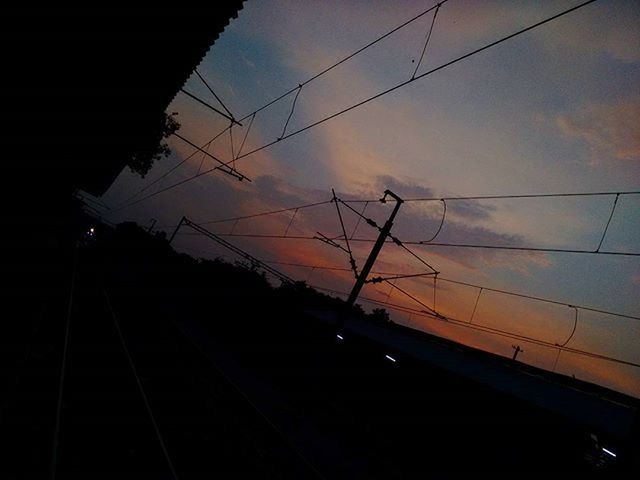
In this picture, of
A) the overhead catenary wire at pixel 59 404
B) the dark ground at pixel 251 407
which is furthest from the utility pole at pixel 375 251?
the overhead catenary wire at pixel 59 404

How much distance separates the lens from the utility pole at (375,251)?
41.9 ft

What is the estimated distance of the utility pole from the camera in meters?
12.8

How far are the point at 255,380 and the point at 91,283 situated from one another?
13604mm

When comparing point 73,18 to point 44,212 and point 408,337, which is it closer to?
point 408,337

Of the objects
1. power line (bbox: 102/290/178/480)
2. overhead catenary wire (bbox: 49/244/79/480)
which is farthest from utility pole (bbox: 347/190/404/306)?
overhead catenary wire (bbox: 49/244/79/480)

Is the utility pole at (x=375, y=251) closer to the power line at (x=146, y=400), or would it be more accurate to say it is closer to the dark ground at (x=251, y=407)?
the dark ground at (x=251, y=407)

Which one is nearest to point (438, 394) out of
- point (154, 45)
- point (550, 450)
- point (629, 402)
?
point (550, 450)

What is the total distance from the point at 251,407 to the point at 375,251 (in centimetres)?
687

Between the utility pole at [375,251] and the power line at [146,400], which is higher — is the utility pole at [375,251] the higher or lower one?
the higher one

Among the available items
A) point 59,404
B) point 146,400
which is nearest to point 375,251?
point 146,400

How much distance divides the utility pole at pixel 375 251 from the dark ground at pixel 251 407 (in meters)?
1.67

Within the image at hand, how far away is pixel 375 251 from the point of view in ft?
42.9

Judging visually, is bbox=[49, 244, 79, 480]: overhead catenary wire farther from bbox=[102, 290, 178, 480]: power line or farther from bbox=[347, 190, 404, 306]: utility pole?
bbox=[347, 190, 404, 306]: utility pole

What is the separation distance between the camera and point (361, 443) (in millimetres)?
13711
